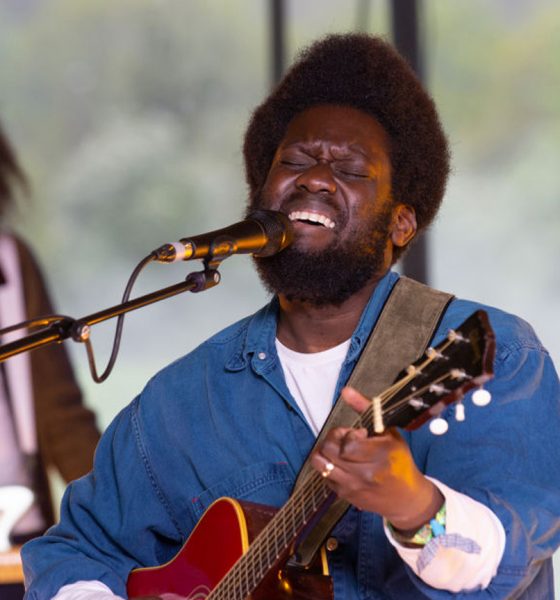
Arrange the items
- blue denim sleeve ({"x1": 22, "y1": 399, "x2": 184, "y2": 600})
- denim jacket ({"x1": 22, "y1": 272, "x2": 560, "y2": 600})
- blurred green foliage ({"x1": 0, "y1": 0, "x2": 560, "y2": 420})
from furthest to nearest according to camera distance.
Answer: blurred green foliage ({"x1": 0, "y1": 0, "x2": 560, "y2": 420}) → blue denim sleeve ({"x1": 22, "y1": 399, "x2": 184, "y2": 600}) → denim jacket ({"x1": 22, "y1": 272, "x2": 560, "y2": 600})

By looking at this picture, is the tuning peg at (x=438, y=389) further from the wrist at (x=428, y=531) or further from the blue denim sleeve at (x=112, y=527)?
the blue denim sleeve at (x=112, y=527)

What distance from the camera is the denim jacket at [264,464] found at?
7.23 feet

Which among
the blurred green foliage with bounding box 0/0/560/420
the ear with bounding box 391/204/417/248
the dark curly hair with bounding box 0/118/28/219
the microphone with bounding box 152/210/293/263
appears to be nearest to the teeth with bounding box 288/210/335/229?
the microphone with bounding box 152/210/293/263

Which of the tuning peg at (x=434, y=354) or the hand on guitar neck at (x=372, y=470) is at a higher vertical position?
the tuning peg at (x=434, y=354)

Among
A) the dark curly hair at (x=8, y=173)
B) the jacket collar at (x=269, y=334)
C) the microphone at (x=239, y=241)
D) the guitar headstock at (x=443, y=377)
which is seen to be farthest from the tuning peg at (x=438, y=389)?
the dark curly hair at (x=8, y=173)

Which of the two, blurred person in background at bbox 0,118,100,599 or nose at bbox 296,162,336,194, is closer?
nose at bbox 296,162,336,194

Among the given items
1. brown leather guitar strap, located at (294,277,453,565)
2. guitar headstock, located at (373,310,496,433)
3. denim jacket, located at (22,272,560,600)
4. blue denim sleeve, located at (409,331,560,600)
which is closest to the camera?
guitar headstock, located at (373,310,496,433)

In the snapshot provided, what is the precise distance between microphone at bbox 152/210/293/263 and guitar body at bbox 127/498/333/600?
1.68ft

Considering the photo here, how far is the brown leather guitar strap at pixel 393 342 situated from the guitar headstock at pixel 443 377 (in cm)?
56

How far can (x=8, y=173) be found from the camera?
14.2 ft

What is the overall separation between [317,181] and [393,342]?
1.30ft

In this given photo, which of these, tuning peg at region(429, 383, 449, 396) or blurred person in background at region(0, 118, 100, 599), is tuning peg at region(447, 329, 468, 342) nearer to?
tuning peg at region(429, 383, 449, 396)

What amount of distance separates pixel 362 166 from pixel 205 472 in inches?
31.0

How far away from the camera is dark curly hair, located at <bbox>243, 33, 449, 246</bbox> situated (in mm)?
2871
